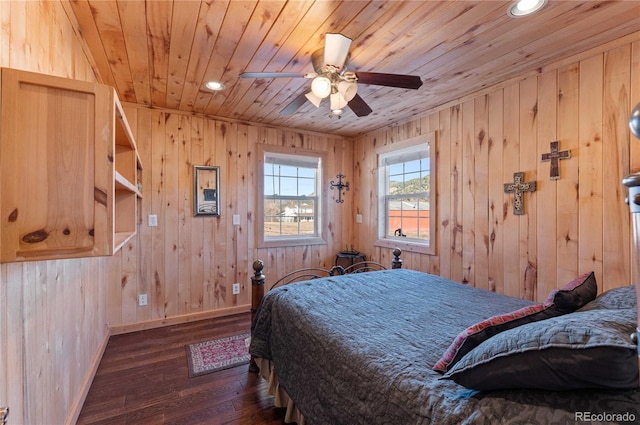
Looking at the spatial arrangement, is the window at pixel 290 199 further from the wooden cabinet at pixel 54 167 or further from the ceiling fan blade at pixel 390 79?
the wooden cabinet at pixel 54 167

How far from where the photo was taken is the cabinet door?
920 mm

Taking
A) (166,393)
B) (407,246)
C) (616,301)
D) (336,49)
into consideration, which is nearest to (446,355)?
(616,301)

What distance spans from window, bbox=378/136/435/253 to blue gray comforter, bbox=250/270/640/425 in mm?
1278

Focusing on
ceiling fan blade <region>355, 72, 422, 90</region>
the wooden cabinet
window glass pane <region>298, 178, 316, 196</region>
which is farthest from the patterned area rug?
ceiling fan blade <region>355, 72, 422, 90</region>

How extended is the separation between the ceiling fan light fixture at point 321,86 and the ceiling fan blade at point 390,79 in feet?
0.67

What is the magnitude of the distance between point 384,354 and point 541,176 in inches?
85.9

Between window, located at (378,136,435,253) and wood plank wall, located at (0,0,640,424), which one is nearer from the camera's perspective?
wood plank wall, located at (0,0,640,424)

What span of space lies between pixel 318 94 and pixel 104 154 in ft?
4.18

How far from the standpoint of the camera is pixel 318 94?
6.16 feet

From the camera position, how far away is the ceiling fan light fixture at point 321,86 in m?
1.81

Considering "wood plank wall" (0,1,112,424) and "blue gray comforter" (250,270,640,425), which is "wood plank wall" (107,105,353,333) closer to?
"wood plank wall" (0,1,112,424)

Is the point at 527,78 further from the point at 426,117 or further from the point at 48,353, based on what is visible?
the point at 48,353

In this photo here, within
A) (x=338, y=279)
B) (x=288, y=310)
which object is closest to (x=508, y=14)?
(x=338, y=279)

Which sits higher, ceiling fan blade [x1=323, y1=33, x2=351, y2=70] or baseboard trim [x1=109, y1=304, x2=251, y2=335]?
ceiling fan blade [x1=323, y1=33, x2=351, y2=70]
